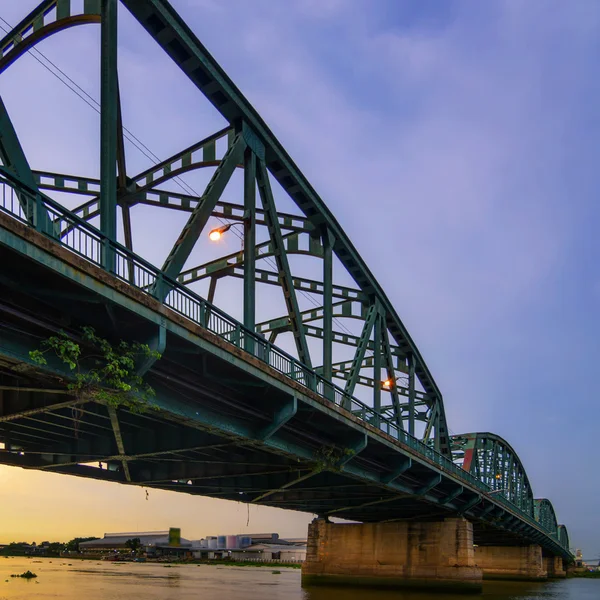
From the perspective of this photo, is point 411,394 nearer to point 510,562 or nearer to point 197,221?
point 197,221

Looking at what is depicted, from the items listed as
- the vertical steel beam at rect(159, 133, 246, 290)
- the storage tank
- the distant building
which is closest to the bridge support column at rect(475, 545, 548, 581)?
the vertical steel beam at rect(159, 133, 246, 290)

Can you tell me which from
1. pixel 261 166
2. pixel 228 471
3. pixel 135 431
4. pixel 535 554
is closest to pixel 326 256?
pixel 261 166

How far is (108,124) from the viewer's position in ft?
53.1

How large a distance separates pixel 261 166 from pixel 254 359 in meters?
9.33

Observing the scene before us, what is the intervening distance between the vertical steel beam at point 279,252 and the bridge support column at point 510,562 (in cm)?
7228

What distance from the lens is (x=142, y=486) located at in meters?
31.1

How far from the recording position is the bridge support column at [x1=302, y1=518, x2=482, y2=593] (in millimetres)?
45531

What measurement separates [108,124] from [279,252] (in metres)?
10.1

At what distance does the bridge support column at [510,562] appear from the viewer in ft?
291

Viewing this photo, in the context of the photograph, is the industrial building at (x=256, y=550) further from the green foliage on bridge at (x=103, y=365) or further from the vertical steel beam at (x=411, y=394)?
the green foliage on bridge at (x=103, y=365)

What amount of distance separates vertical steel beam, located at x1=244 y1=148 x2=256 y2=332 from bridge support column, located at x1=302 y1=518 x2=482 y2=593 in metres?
29.9

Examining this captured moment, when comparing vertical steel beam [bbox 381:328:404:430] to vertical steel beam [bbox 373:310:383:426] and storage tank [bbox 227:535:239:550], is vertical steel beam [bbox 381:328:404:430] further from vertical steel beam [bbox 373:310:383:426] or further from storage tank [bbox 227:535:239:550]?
storage tank [bbox 227:535:239:550]

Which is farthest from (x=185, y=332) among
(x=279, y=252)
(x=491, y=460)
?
(x=491, y=460)

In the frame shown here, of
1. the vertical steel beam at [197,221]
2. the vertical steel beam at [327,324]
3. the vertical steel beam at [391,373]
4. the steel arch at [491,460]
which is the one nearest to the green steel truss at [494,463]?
the steel arch at [491,460]
